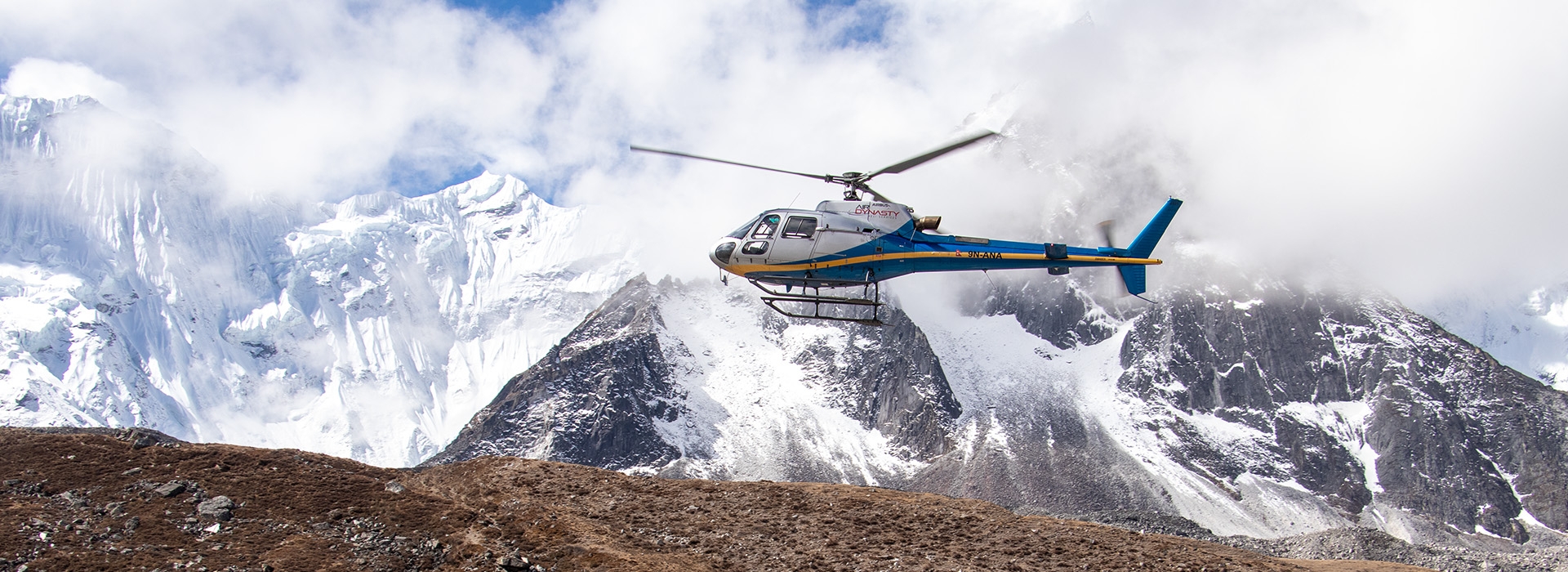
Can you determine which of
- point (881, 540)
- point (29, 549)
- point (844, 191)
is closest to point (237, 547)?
point (29, 549)

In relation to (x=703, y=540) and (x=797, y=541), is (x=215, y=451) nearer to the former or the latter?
(x=703, y=540)

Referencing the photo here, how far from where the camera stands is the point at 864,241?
131 ft

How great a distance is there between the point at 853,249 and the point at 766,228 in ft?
12.0

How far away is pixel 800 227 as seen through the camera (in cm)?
4009

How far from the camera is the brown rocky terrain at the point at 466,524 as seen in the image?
28734 mm

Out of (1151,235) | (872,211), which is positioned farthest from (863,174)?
(1151,235)

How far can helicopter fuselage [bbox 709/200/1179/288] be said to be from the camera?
131ft

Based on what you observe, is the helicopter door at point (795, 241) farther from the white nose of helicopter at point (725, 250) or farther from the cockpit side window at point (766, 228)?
the white nose of helicopter at point (725, 250)

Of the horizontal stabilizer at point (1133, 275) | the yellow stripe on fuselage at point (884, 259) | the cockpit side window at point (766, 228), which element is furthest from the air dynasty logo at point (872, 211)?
the horizontal stabilizer at point (1133, 275)

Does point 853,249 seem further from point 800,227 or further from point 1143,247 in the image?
point 1143,247

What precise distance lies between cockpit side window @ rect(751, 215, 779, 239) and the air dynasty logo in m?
3.36

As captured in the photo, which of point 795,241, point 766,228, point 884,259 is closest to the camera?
point 795,241

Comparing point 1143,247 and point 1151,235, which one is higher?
point 1151,235

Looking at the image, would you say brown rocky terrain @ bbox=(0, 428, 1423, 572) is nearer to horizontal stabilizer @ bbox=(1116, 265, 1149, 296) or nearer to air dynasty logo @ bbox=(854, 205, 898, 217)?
horizontal stabilizer @ bbox=(1116, 265, 1149, 296)
